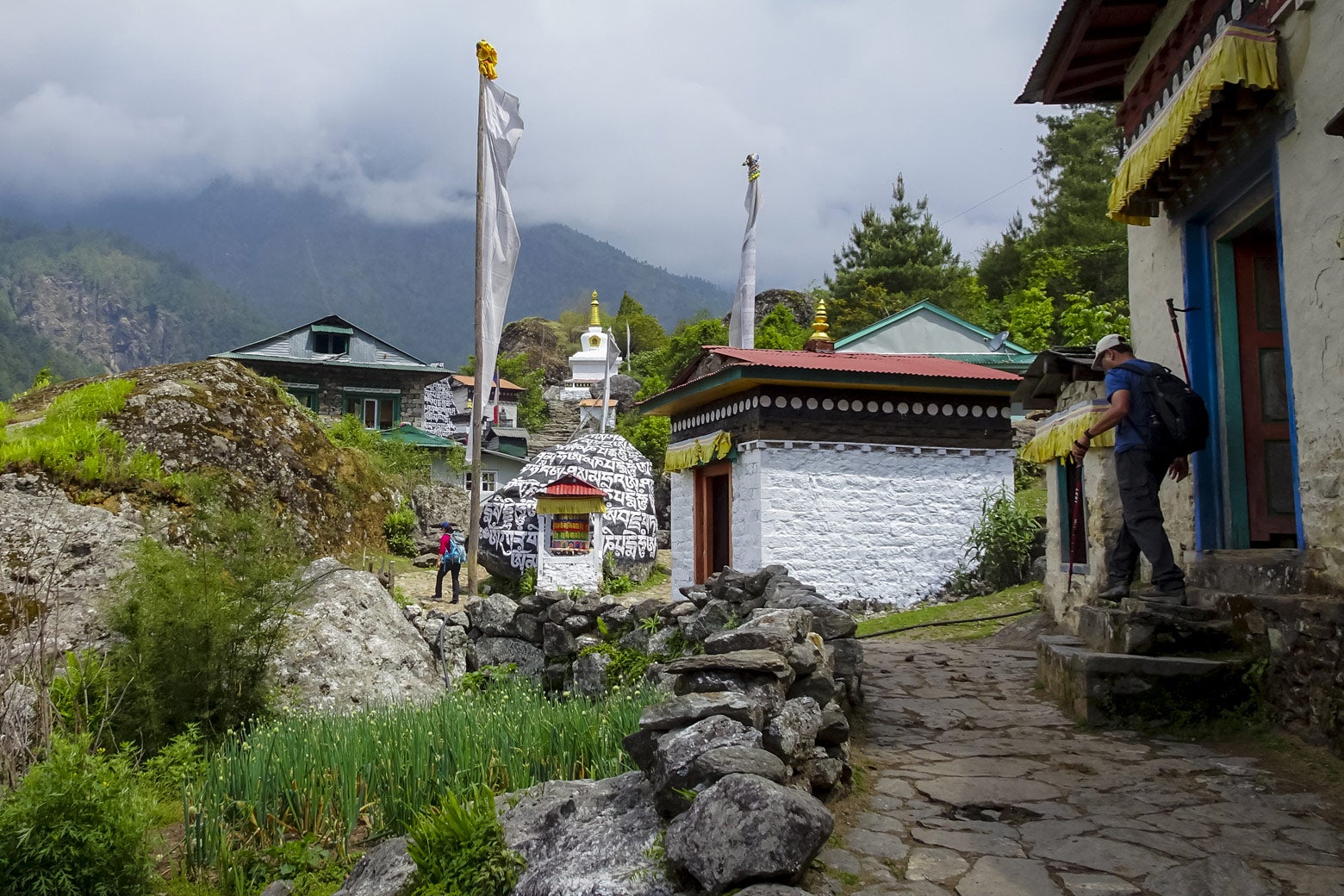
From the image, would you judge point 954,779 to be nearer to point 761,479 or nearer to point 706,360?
point 761,479

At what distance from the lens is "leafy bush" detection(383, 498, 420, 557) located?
24.7 metres

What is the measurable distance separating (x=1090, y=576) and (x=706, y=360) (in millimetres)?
7863

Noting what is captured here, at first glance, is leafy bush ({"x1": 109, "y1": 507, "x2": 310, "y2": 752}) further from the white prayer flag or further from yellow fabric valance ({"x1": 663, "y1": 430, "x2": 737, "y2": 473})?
the white prayer flag

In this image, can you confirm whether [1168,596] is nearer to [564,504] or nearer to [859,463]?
[859,463]

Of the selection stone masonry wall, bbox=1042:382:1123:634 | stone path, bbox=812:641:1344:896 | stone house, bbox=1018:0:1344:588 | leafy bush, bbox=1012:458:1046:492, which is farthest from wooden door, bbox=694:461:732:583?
stone path, bbox=812:641:1344:896

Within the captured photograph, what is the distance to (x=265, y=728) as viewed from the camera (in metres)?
5.73

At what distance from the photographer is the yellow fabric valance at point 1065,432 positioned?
22.6 ft

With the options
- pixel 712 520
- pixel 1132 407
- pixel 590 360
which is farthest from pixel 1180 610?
pixel 590 360

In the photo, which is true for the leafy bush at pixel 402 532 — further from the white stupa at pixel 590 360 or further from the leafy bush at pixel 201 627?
the white stupa at pixel 590 360

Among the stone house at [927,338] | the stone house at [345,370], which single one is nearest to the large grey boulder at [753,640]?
the stone house at [927,338]

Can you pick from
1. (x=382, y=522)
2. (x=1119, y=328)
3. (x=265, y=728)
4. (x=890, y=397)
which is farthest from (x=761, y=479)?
(x=1119, y=328)

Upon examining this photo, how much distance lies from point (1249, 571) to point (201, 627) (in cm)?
622

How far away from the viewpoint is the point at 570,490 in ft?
67.9

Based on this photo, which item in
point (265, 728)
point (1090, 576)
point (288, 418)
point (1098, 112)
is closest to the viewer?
point (265, 728)
